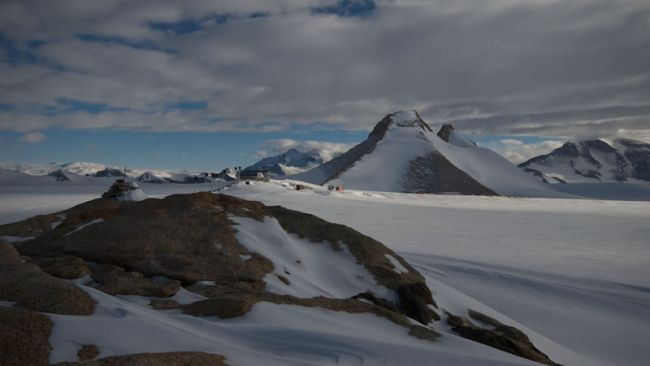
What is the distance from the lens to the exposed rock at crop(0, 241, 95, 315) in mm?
6922

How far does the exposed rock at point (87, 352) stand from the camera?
551 cm

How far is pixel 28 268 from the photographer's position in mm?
8648

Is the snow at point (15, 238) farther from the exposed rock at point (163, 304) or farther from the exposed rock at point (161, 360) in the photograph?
the exposed rock at point (161, 360)

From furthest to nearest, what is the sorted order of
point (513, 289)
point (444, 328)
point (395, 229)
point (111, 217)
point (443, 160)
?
point (443, 160), point (395, 229), point (513, 289), point (111, 217), point (444, 328)

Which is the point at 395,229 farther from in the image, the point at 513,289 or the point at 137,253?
the point at 137,253

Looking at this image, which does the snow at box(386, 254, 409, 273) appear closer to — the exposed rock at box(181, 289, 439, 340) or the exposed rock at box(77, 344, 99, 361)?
the exposed rock at box(181, 289, 439, 340)

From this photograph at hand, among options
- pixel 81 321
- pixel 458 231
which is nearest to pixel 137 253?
pixel 81 321

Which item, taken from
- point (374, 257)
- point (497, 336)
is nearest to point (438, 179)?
point (374, 257)

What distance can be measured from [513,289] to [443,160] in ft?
472

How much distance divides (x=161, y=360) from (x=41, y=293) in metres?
3.42

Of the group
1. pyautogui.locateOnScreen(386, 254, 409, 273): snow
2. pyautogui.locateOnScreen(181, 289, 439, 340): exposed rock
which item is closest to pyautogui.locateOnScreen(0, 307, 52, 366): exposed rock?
pyautogui.locateOnScreen(181, 289, 439, 340): exposed rock

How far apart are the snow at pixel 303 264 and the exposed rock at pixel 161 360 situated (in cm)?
503

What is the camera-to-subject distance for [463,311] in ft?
42.6

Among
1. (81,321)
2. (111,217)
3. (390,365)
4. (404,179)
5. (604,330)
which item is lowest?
(604,330)
